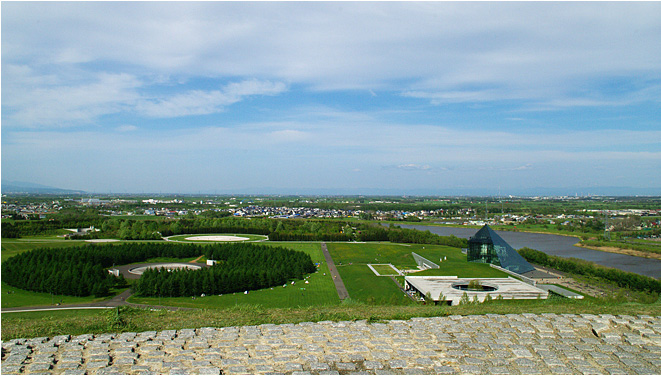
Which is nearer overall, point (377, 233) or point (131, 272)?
point (131, 272)

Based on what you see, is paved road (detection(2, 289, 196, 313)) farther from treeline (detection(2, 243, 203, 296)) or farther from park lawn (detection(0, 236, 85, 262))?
park lawn (detection(0, 236, 85, 262))

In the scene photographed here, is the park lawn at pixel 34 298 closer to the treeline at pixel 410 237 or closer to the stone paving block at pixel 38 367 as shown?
the stone paving block at pixel 38 367

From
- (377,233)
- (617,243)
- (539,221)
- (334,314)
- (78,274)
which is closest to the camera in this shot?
(334,314)

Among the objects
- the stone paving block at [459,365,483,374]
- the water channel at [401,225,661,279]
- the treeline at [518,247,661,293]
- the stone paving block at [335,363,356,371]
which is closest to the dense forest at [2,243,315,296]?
the treeline at [518,247,661,293]

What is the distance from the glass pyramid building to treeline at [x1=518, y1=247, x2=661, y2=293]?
329cm

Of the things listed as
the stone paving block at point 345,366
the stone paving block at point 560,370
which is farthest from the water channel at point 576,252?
the stone paving block at point 345,366

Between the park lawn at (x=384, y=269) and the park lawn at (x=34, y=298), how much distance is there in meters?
18.1

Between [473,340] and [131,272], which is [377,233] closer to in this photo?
[131,272]

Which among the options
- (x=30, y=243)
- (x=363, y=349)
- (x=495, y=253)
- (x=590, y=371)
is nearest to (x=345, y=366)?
(x=363, y=349)

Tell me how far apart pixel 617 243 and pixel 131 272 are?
50.3 meters

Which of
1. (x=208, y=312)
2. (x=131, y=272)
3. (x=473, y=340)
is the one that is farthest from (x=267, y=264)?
(x=473, y=340)

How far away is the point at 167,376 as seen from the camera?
333 centimetres

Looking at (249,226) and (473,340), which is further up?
(473,340)

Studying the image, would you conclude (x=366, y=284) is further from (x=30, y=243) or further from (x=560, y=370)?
(x=30, y=243)
